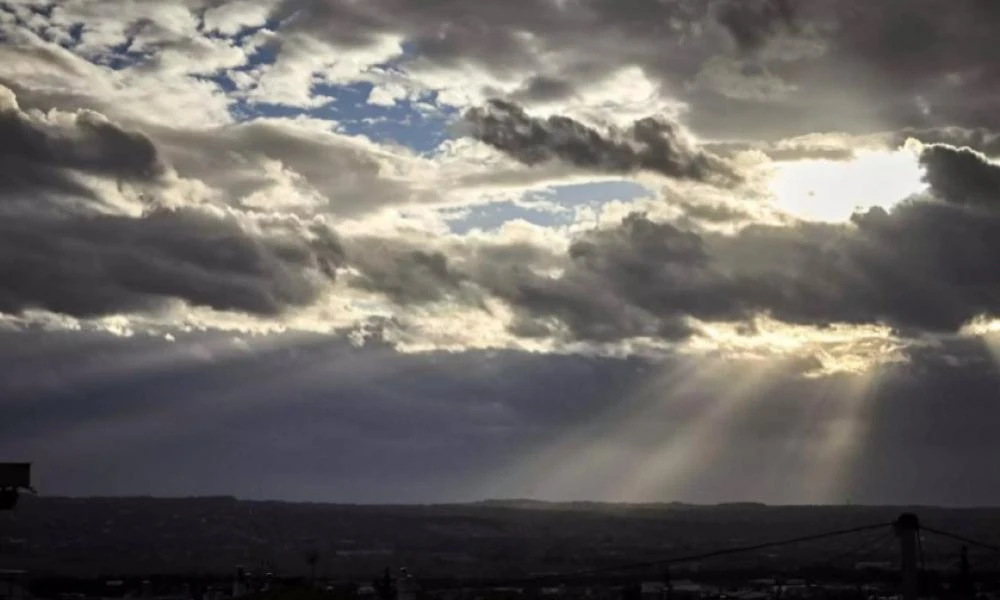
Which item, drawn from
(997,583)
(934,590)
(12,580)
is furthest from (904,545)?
(997,583)

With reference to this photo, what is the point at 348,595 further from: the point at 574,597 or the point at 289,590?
the point at 574,597

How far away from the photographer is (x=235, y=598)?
67.1 meters

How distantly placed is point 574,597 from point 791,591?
41.5 meters

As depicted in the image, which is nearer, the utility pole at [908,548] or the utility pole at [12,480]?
the utility pole at [908,548]

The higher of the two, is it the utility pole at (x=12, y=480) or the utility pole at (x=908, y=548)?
the utility pole at (x=12, y=480)

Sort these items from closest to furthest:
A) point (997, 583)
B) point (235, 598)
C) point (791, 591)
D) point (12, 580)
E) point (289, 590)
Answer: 1. point (289, 590)
2. point (235, 598)
3. point (12, 580)
4. point (997, 583)
5. point (791, 591)

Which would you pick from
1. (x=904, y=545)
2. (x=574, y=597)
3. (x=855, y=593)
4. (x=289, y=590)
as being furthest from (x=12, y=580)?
(x=855, y=593)

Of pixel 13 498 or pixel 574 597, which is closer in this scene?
pixel 13 498

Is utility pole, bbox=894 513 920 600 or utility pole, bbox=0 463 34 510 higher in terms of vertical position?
utility pole, bbox=0 463 34 510

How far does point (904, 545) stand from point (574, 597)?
13015 cm

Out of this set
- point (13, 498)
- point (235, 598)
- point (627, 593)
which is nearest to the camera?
point (13, 498)

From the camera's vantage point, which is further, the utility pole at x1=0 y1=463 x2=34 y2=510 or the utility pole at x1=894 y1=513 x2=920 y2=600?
the utility pole at x1=0 y1=463 x2=34 y2=510

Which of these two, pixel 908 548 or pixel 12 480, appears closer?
pixel 908 548

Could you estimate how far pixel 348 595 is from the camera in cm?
6016
